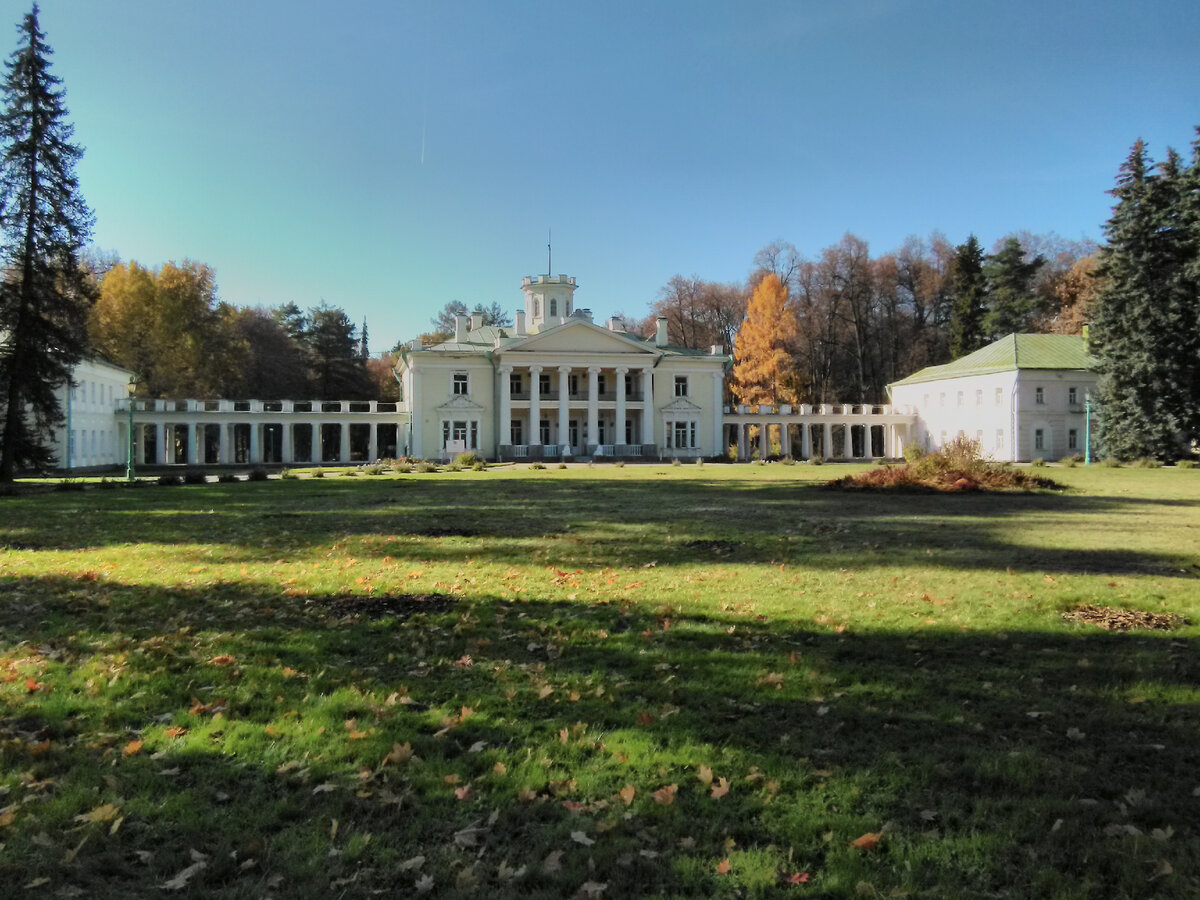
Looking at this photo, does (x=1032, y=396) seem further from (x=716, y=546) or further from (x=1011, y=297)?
(x=716, y=546)

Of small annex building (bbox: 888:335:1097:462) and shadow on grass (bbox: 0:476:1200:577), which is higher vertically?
small annex building (bbox: 888:335:1097:462)

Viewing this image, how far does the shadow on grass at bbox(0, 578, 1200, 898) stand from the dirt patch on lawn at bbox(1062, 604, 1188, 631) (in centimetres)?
47

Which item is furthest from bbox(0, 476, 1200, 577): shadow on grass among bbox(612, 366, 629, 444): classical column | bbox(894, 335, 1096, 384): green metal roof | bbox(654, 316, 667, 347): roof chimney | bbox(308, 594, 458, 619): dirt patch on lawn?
bbox(654, 316, 667, 347): roof chimney

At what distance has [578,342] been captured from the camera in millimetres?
56125

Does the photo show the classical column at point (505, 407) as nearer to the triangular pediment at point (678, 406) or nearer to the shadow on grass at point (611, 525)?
the triangular pediment at point (678, 406)

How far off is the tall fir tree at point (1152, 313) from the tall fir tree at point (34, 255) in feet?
164

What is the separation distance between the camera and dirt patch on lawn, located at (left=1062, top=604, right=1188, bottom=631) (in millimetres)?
6523

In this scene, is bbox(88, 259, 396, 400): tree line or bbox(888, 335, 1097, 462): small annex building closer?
bbox(888, 335, 1097, 462): small annex building

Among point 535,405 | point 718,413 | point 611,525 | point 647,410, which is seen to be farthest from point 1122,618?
point 718,413

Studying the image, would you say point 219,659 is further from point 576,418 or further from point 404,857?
point 576,418

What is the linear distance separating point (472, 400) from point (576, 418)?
28.0 feet

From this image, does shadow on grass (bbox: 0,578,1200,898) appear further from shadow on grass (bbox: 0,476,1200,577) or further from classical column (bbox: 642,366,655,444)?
classical column (bbox: 642,366,655,444)

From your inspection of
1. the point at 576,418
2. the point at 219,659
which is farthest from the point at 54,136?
the point at 576,418

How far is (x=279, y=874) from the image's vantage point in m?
3.02
